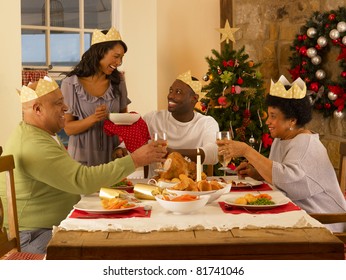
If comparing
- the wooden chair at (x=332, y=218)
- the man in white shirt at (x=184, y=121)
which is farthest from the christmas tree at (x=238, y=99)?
the wooden chair at (x=332, y=218)

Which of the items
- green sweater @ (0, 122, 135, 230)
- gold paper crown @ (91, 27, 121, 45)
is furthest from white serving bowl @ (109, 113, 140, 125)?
green sweater @ (0, 122, 135, 230)

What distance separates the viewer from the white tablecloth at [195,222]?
196 cm

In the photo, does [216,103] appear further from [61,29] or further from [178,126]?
[178,126]

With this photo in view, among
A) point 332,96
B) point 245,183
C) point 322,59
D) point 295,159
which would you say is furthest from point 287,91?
point 322,59

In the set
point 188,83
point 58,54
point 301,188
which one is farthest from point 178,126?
point 58,54

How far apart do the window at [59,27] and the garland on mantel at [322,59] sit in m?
1.73

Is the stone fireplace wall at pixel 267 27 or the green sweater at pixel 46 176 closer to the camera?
the green sweater at pixel 46 176

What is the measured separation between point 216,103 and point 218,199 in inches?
132

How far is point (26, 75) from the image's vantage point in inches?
205

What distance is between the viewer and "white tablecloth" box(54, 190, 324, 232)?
1.96 m

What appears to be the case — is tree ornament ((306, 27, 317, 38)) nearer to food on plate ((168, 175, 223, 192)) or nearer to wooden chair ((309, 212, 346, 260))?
wooden chair ((309, 212, 346, 260))

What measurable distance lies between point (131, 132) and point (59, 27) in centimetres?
252

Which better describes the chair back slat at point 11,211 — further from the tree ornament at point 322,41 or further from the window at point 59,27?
the tree ornament at point 322,41
